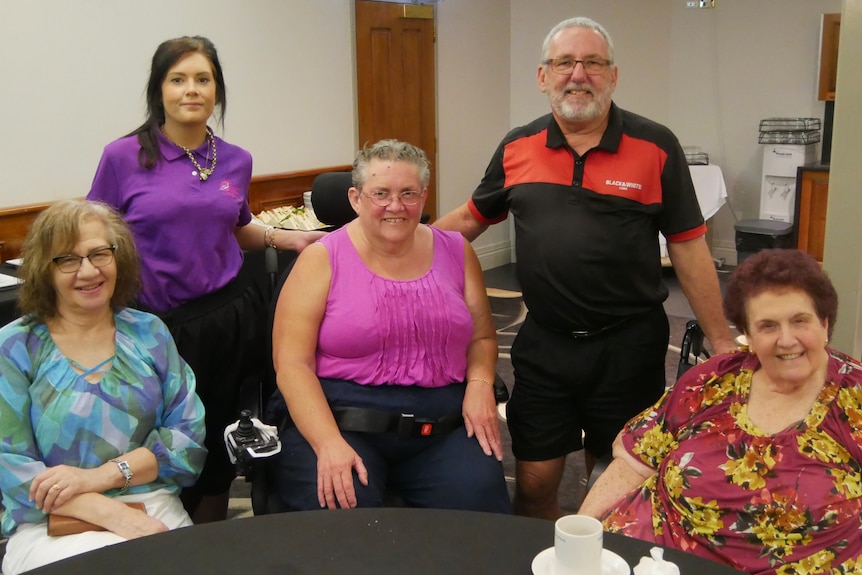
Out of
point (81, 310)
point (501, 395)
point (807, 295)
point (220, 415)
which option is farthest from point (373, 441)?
point (807, 295)

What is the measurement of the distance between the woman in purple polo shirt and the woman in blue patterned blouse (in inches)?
11.1

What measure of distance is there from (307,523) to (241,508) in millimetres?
1720

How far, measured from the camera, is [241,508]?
304cm

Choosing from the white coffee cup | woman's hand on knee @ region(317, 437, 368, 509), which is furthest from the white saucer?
woman's hand on knee @ region(317, 437, 368, 509)

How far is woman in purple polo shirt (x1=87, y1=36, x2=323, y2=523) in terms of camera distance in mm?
2268

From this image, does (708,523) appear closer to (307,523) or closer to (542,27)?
(307,523)

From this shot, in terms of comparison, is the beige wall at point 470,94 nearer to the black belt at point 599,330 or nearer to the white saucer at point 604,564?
the black belt at point 599,330

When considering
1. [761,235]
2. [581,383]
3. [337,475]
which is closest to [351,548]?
[337,475]

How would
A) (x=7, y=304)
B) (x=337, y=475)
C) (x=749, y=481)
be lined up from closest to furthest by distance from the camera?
(x=749, y=481)
(x=337, y=475)
(x=7, y=304)

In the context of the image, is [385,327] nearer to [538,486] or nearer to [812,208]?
[538,486]

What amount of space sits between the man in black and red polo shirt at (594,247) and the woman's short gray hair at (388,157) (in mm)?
277

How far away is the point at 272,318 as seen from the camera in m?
2.23

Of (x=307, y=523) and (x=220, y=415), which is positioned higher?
(x=307, y=523)

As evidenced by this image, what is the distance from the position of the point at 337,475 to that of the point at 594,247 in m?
0.85
